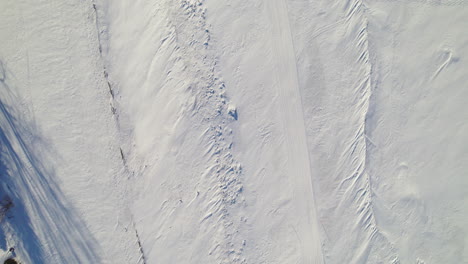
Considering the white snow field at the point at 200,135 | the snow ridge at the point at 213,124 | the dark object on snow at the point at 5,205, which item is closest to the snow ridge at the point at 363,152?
the white snow field at the point at 200,135

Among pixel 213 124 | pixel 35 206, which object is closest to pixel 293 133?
pixel 213 124

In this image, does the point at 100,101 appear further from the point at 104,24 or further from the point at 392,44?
the point at 392,44

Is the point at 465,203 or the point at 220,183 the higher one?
the point at 220,183

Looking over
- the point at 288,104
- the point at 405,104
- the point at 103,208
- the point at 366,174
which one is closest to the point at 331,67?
the point at 288,104

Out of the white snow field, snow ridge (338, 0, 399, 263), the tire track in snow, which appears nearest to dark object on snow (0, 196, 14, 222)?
the white snow field

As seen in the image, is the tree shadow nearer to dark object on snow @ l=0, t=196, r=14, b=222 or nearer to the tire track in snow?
dark object on snow @ l=0, t=196, r=14, b=222

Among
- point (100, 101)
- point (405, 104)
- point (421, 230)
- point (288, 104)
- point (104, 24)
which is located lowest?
point (421, 230)
